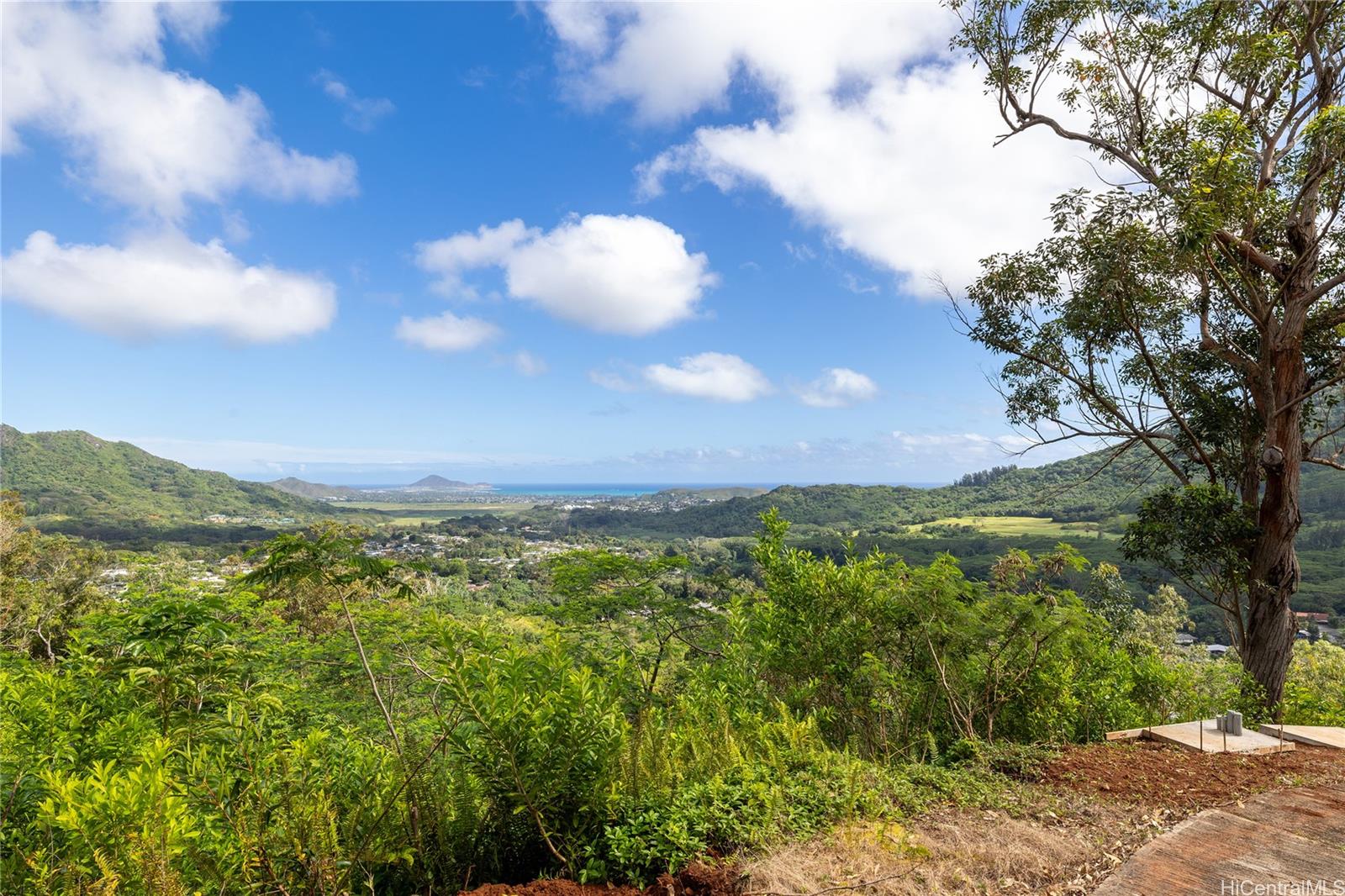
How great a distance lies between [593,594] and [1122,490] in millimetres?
78314

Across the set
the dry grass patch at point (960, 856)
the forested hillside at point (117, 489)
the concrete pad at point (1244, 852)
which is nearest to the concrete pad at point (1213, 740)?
the concrete pad at point (1244, 852)

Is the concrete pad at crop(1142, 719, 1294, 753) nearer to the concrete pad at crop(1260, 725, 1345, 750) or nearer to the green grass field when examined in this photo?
the concrete pad at crop(1260, 725, 1345, 750)

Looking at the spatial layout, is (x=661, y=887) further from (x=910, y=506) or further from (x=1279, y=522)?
(x=910, y=506)

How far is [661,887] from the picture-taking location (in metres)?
2.74

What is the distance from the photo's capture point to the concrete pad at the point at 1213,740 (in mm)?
5160

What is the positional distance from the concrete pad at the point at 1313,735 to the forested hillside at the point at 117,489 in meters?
95.3

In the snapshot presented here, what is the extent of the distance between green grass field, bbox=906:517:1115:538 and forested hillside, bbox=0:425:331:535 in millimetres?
102400

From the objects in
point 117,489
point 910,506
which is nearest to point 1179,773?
point 910,506

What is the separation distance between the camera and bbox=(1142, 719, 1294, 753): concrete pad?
16.9ft

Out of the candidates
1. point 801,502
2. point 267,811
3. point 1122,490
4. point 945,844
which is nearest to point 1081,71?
point 945,844

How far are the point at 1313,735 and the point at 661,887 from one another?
270 inches

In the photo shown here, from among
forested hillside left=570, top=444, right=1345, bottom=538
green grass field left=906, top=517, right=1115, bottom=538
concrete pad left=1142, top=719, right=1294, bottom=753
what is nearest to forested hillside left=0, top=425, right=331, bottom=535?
forested hillside left=570, top=444, right=1345, bottom=538

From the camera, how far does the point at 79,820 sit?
6.52 feet

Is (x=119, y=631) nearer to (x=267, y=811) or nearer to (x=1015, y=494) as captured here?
(x=267, y=811)
